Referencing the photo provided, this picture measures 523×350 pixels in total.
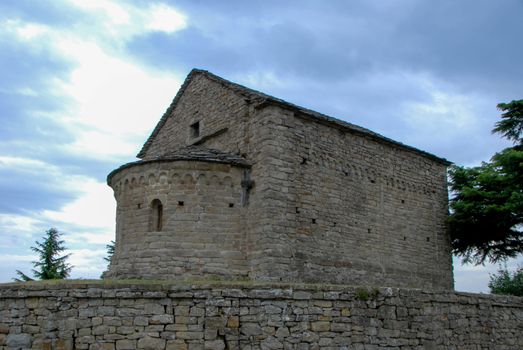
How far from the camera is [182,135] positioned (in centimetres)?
1959

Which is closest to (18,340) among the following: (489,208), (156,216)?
(156,216)

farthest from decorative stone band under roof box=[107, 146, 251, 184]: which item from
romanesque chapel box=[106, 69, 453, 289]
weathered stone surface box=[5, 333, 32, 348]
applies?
weathered stone surface box=[5, 333, 32, 348]

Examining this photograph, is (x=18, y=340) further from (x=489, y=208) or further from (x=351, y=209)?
(x=489, y=208)

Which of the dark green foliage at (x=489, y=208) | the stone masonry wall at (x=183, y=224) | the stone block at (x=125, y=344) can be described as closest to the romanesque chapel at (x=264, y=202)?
the stone masonry wall at (x=183, y=224)

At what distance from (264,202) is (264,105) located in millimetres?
2690

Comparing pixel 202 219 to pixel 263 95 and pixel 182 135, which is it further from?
pixel 182 135

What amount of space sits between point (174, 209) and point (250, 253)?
88.2 inches

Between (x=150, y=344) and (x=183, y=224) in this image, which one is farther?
(x=183, y=224)

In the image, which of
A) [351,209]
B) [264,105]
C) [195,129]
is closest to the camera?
[264,105]

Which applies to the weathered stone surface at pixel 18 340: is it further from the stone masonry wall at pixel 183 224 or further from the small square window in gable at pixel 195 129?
the small square window in gable at pixel 195 129

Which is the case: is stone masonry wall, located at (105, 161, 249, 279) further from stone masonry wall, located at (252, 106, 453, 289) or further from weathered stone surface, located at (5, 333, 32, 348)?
weathered stone surface, located at (5, 333, 32, 348)

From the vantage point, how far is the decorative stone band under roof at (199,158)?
14.8 m

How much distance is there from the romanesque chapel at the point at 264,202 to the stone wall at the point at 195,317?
4.89 m

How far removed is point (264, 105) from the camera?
50.3 ft
